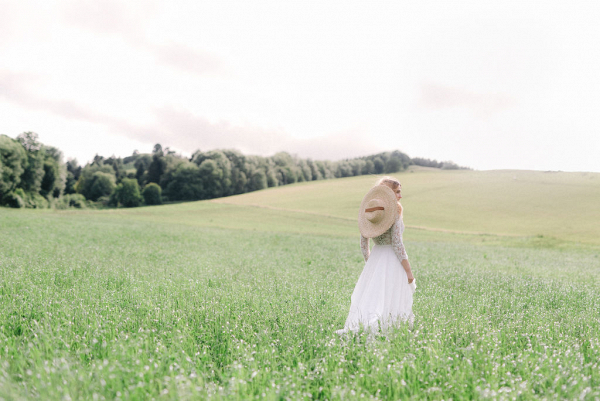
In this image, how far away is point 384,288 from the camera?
592 cm

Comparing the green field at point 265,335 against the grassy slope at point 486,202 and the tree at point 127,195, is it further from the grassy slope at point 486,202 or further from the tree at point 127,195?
the tree at point 127,195

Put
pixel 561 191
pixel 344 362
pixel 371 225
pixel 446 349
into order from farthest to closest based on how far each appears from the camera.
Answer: pixel 561 191, pixel 371 225, pixel 446 349, pixel 344 362

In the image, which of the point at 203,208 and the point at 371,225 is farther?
the point at 203,208

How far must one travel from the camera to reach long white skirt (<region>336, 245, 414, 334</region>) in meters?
5.79

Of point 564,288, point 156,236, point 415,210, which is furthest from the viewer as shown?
point 415,210

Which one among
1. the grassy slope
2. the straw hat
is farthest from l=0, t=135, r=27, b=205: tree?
the straw hat

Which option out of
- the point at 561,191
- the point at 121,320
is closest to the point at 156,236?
the point at 121,320

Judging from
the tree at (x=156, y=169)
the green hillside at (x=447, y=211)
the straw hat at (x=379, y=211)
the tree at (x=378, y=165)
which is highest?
the tree at (x=378, y=165)

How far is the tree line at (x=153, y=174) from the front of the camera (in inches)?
2434

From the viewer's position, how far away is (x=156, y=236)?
23.1 m

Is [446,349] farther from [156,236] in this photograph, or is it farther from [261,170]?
[261,170]

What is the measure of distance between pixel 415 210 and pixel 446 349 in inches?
2307

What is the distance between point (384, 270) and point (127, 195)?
89.2 meters

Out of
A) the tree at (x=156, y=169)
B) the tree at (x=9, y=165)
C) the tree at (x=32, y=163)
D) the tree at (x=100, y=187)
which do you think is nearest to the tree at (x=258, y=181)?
the tree at (x=156, y=169)
